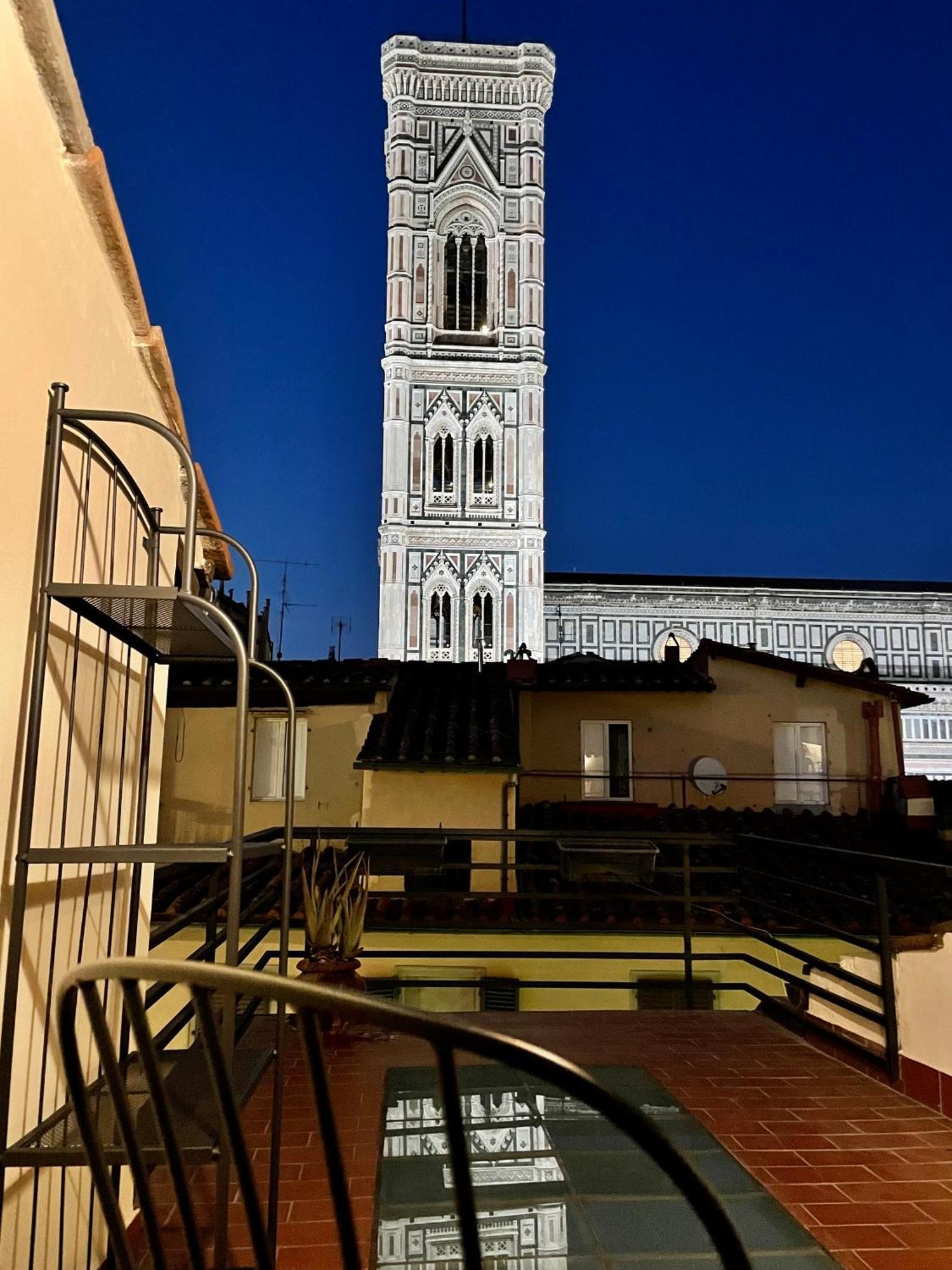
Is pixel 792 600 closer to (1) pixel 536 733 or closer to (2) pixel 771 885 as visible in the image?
(1) pixel 536 733

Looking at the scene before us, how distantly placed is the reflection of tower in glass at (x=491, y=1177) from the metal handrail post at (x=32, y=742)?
100cm

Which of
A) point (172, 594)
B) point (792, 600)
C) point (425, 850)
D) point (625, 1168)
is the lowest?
point (625, 1168)

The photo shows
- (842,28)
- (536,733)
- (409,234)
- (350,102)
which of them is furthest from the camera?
(350,102)

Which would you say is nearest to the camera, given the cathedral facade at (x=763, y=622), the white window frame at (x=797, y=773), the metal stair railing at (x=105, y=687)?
the metal stair railing at (x=105, y=687)

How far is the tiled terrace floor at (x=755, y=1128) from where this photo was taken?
2549 mm

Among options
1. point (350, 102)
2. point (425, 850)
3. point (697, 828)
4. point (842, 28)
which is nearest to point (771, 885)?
point (697, 828)

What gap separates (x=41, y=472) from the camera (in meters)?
1.81

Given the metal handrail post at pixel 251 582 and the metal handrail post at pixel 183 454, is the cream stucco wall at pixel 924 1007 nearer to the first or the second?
the metal handrail post at pixel 251 582

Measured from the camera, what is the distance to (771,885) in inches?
348

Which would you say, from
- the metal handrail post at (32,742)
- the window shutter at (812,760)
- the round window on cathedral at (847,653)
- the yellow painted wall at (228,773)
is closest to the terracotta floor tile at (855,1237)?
the metal handrail post at (32,742)

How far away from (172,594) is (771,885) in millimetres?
8203

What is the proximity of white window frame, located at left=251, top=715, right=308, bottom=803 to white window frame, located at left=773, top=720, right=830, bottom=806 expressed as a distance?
7.47m

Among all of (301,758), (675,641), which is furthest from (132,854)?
(675,641)

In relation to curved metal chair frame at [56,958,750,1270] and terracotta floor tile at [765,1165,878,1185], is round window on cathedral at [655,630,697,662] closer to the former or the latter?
terracotta floor tile at [765,1165,878,1185]
